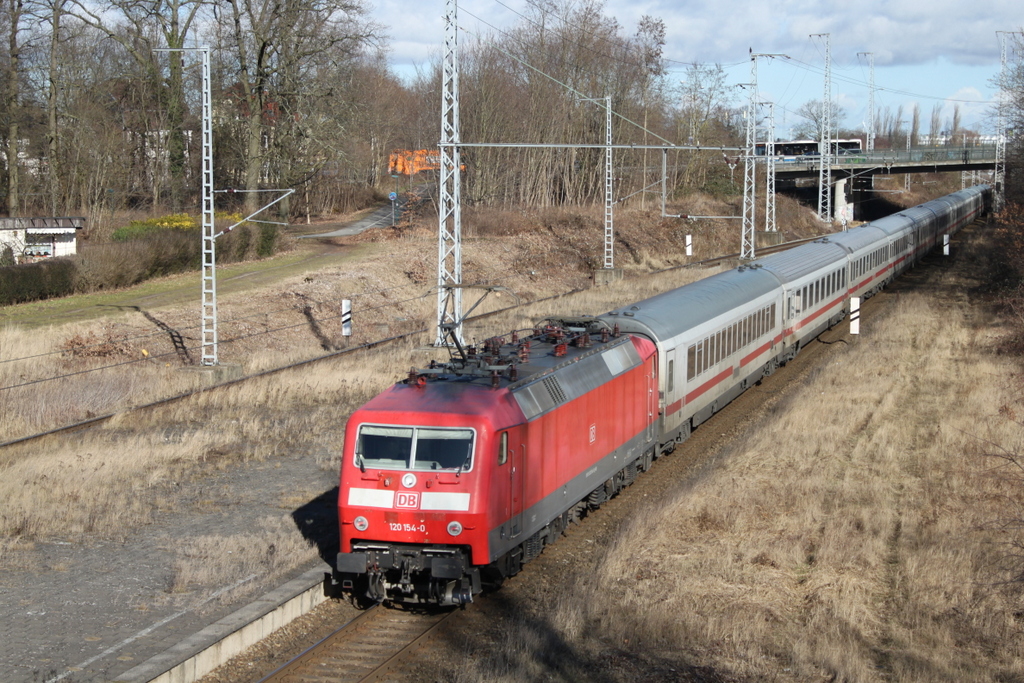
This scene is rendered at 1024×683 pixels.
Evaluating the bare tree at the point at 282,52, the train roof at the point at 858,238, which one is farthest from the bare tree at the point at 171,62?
the train roof at the point at 858,238

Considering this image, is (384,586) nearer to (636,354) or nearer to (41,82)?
(636,354)

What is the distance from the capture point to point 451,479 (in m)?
10.7

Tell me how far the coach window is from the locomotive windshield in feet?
1.23

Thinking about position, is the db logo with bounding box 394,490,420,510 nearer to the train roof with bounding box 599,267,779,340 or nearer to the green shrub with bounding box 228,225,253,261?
the train roof with bounding box 599,267,779,340

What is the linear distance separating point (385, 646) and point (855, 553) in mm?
6099

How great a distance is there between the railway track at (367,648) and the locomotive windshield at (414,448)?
5.59 feet

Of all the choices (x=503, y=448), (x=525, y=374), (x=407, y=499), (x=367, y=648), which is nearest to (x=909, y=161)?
(x=525, y=374)

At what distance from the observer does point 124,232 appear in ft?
129

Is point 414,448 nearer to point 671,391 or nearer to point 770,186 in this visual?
point 671,391

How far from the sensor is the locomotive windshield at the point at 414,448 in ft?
35.4

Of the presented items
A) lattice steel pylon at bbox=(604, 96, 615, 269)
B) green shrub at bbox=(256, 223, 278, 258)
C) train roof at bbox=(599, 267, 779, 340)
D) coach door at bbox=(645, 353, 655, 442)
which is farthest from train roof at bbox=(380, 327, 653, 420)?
green shrub at bbox=(256, 223, 278, 258)

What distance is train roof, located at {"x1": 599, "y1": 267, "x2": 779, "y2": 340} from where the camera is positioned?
1714 centimetres

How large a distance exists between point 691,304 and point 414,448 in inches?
385

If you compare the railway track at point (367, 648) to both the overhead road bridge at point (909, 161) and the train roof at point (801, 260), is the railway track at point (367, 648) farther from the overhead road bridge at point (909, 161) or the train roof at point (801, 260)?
the overhead road bridge at point (909, 161)
